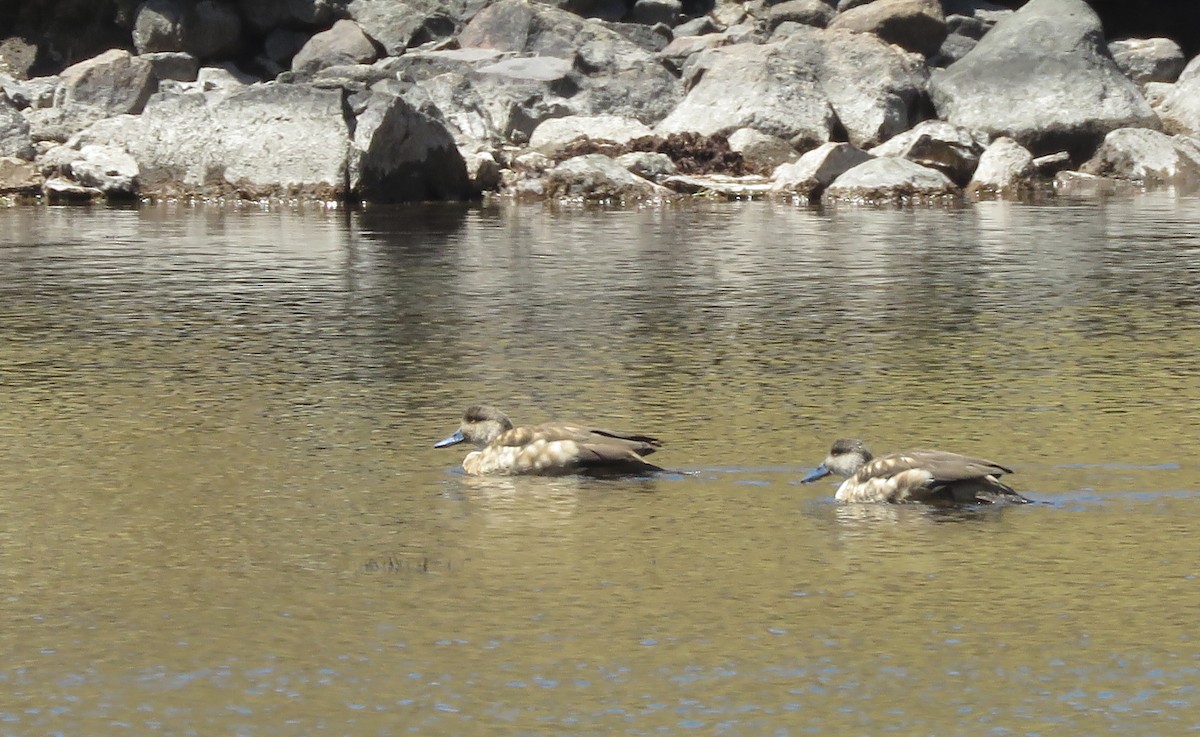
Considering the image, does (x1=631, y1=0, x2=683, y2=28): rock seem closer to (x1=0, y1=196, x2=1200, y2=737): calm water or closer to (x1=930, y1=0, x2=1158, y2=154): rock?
(x1=930, y1=0, x2=1158, y2=154): rock

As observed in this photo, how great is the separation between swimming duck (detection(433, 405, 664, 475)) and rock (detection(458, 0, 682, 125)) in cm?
2917

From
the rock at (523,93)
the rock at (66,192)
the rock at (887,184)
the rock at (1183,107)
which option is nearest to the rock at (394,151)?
the rock at (66,192)

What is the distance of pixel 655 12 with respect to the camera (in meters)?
45.4

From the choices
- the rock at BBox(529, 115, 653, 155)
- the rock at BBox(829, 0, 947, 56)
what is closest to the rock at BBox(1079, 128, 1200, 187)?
the rock at BBox(829, 0, 947, 56)

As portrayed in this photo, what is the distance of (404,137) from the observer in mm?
30656

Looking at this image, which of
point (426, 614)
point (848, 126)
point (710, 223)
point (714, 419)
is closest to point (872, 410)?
point (714, 419)

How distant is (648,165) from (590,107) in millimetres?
5842

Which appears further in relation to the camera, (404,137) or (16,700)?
(404,137)

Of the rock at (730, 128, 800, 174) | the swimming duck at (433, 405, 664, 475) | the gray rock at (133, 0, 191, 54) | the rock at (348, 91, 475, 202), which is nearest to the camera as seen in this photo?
the swimming duck at (433, 405, 664, 475)

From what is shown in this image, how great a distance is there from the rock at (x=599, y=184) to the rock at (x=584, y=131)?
2.25 metres

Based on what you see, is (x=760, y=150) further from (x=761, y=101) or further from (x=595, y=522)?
(x=595, y=522)

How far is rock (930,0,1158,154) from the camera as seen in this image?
35.3 metres

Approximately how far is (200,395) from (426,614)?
5.12 m

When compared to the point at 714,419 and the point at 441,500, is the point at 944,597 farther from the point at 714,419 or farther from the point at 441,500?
the point at 714,419
